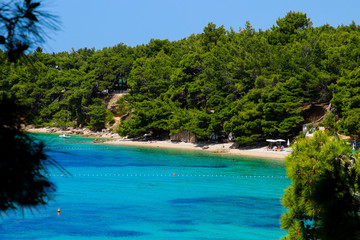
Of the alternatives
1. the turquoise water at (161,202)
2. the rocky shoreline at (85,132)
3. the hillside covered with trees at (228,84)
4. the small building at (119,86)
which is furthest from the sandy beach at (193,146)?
the small building at (119,86)

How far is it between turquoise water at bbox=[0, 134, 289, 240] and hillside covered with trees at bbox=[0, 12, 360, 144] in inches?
300

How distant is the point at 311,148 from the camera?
11.2 metres

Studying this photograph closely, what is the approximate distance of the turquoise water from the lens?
19094 mm

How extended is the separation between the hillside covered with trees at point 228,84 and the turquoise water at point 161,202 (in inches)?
300

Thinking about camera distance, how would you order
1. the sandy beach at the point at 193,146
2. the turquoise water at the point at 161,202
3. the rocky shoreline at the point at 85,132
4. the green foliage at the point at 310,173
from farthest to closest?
1. the rocky shoreline at the point at 85,132
2. the sandy beach at the point at 193,146
3. the turquoise water at the point at 161,202
4. the green foliage at the point at 310,173

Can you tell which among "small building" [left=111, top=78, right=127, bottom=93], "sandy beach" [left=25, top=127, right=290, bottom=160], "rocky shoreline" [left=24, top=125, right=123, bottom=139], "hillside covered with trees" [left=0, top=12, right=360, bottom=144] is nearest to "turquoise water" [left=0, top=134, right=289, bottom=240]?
"sandy beach" [left=25, top=127, right=290, bottom=160]

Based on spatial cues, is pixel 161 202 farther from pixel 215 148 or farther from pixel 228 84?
pixel 228 84

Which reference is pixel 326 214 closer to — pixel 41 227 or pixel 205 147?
pixel 41 227

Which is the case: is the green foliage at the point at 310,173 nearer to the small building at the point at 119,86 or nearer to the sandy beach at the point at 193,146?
the sandy beach at the point at 193,146

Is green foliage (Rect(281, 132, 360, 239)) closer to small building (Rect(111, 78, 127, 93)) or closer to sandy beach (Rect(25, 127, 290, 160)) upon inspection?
sandy beach (Rect(25, 127, 290, 160))

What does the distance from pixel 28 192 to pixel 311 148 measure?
8909 millimetres

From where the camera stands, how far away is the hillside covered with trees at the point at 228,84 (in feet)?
151

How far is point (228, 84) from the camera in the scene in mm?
56281

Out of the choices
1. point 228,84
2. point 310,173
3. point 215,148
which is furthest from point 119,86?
point 310,173
